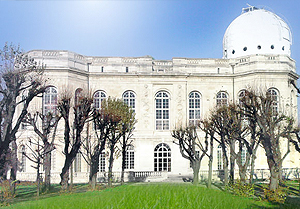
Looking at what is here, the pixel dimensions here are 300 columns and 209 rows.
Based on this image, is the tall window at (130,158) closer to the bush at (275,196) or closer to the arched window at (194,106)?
the arched window at (194,106)

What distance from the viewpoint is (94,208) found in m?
11.4

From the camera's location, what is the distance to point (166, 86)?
122ft

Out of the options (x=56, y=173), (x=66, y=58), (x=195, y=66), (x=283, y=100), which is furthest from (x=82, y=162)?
(x=283, y=100)

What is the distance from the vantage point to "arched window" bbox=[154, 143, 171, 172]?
1427 inches

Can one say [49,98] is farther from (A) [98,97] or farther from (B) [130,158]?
(B) [130,158]

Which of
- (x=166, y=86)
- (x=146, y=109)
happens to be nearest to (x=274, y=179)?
(x=146, y=109)

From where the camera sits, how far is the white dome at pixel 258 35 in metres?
40.8

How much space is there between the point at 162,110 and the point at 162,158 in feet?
16.2

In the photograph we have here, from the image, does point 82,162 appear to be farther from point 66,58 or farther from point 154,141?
point 66,58

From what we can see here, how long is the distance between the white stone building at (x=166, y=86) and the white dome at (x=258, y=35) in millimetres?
3603

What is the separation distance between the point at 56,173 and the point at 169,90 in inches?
548

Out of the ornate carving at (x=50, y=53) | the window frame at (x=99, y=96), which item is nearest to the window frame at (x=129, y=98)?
the window frame at (x=99, y=96)

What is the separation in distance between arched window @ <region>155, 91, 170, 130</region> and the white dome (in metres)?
11.2

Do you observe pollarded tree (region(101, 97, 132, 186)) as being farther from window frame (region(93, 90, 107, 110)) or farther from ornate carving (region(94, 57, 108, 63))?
ornate carving (region(94, 57, 108, 63))
